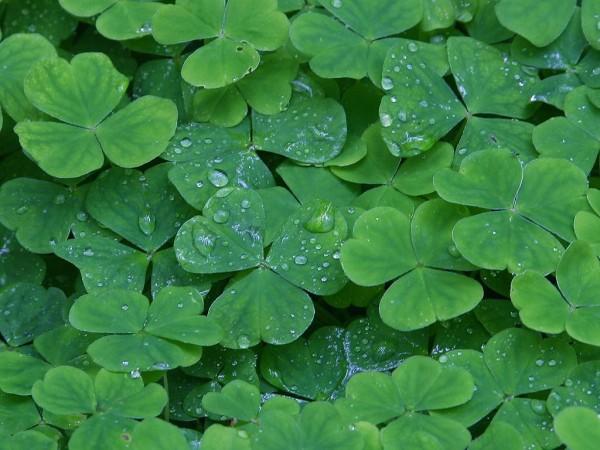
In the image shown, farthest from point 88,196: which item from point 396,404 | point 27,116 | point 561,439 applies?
point 561,439

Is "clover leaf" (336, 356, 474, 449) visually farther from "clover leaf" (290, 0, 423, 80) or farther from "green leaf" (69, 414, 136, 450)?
"clover leaf" (290, 0, 423, 80)

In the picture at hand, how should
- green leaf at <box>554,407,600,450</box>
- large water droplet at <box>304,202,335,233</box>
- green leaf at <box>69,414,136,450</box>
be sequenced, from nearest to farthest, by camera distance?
green leaf at <box>554,407,600,450</box> → green leaf at <box>69,414,136,450</box> → large water droplet at <box>304,202,335,233</box>

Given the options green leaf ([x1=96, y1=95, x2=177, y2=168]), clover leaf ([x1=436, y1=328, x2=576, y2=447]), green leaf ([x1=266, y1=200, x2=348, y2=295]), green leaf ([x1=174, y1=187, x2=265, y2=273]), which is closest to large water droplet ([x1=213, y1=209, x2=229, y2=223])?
green leaf ([x1=174, y1=187, x2=265, y2=273])

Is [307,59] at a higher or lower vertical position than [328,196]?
higher

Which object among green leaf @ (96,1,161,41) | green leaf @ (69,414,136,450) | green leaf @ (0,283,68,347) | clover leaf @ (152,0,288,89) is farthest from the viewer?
green leaf @ (96,1,161,41)

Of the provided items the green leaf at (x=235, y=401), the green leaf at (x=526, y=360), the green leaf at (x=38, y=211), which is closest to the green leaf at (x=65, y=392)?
the green leaf at (x=235, y=401)

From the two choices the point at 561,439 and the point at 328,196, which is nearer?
the point at 561,439

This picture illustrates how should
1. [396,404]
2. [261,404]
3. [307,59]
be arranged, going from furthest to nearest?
[307,59], [261,404], [396,404]

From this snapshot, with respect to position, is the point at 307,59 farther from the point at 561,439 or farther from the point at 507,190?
the point at 561,439
